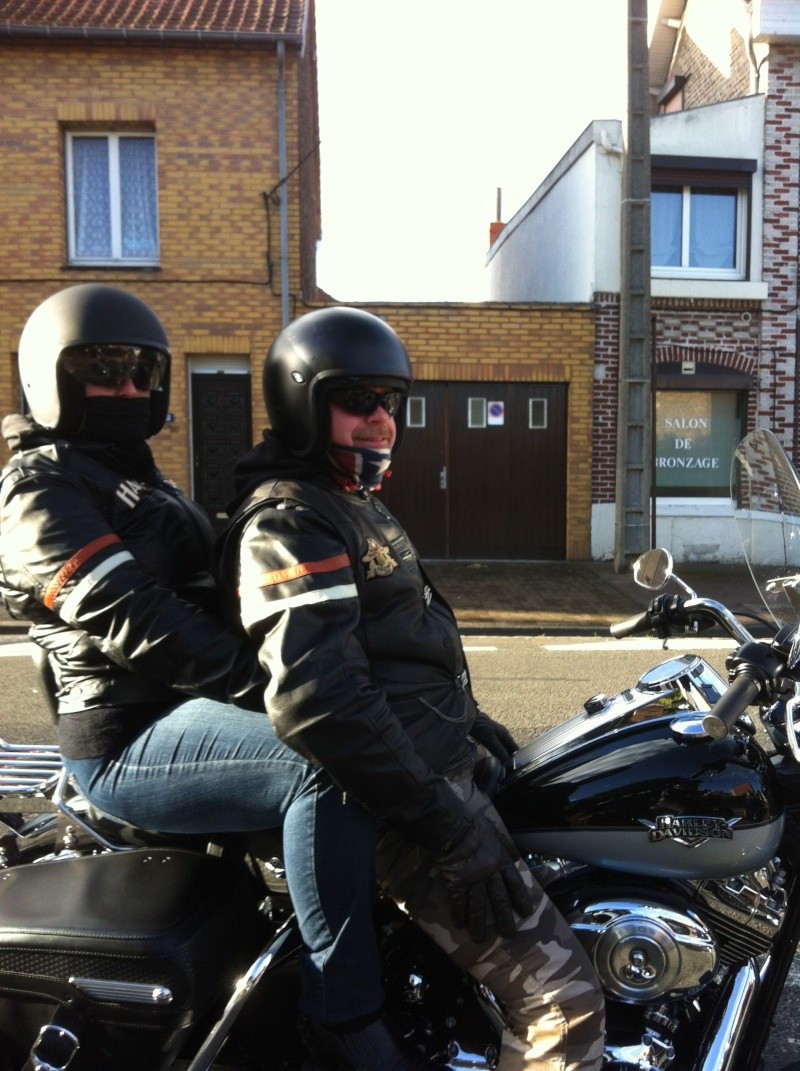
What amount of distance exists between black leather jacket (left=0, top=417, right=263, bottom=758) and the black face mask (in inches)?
2.8

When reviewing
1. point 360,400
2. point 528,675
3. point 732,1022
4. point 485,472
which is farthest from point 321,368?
point 485,472

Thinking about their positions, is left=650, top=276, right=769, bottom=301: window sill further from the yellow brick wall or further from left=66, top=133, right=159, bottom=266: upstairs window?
left=66, top=133, right=159, bottom=266: upstairs window

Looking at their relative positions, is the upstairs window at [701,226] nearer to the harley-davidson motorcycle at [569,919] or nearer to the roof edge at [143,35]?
the roof edge at [143,35]

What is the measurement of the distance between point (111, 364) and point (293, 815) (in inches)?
40.2

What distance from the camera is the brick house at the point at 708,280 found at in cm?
1254

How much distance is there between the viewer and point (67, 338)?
196 centimetres

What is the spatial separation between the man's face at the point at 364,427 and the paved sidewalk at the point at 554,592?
670 centimetres

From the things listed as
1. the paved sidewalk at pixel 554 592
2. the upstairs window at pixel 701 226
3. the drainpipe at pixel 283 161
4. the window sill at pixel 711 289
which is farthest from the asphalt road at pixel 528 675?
the upstairs window at pixel 701 226

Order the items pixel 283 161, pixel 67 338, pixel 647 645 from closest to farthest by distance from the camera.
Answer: pixel 67 338 → pixel 647 645 → pixel 283 161

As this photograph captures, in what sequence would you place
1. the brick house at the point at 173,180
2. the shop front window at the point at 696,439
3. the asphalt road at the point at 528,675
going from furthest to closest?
1. the shop front window at the point at 696,439
2. the brick house at the point at 173,180
3. the asphalt road at the point at 528,675

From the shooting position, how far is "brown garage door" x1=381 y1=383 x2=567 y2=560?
12.8 meters

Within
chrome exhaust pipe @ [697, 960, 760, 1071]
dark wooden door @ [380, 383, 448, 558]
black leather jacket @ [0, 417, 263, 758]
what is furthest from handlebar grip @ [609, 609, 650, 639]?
dark wooden door @ [380, 383, 448, 558]

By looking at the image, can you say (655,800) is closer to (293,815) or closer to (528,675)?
(293,815)

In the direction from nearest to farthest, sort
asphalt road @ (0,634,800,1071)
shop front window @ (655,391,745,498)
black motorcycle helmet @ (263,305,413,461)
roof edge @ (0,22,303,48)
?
black motorcycle helmet @ (263,305,413,461) → asphalt road @ (0,634,800,1071) → roof edge @ (0,22,303,48) → shop front window @ (655,391,745,498)
